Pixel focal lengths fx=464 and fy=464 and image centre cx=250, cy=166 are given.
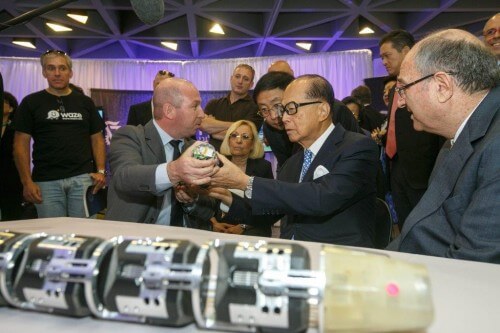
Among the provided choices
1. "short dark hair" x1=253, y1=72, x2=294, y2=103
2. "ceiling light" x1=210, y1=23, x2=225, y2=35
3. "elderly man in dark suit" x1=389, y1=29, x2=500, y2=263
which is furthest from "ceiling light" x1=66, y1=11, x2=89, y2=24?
"elderly man in dark suit" x1=389, y1=29, x2=500, y2=263

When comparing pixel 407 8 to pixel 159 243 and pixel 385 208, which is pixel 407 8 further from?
pixel 159 243

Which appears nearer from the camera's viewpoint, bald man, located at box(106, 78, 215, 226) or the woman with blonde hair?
bald man, located at box(106, 78, 215, 226)

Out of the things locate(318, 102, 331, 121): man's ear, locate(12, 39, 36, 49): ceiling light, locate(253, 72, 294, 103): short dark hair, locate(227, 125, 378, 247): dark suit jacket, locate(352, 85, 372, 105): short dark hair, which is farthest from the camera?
locate(12, 39, 36, 49): ceiling light

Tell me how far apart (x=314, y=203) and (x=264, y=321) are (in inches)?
57.8

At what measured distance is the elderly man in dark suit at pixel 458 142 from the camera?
3.90 ft

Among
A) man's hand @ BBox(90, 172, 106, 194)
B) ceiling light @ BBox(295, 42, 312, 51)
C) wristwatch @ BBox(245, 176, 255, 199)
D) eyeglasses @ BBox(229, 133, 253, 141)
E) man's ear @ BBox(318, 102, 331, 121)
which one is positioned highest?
ceiling light @ BBox(295, 42, 312, 51)

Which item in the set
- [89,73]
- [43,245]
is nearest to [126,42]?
[89,73]

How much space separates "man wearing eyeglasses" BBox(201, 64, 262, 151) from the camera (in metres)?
4.29

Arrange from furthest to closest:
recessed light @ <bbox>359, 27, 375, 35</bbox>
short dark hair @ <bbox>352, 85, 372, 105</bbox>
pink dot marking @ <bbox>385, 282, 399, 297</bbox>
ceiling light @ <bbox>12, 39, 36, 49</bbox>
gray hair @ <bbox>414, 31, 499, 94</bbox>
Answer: ceiling light @ <bbox>12, 39, 36, 49</bbox> → recessed light @ <bbox>359, 27, 375, 35</bbox> → short dark hair @ <bbox>352, 85, 372, 105</bbox> → gray hair @ <bbox>414, 31, 499, 94</bbox> → pink dot marking @ <bbox>385, 282, 399, 297</bbox>

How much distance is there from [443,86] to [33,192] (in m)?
3.12

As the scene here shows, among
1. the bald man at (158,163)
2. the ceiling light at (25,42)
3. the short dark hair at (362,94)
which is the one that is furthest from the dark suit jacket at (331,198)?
the ceiling light at (25,42)

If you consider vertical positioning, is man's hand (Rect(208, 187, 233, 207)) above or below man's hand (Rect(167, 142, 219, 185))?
below

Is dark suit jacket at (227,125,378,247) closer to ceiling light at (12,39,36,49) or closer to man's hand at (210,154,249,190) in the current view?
man's hand at (210,154,249,190)

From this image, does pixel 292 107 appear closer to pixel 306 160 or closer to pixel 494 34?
pixel 306 160
